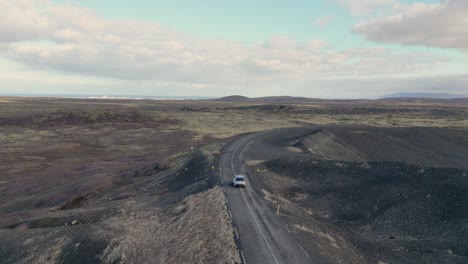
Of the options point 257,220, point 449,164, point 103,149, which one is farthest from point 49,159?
point 449,164

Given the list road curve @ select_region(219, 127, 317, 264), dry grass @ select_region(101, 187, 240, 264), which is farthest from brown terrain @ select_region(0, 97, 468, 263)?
road curve @ select_region(219, 127, 317, 264)

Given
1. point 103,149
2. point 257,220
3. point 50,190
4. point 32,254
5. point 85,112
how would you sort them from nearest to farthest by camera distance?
point 32,254
point 257,220
point 50,190
point 103,149
point 85,112

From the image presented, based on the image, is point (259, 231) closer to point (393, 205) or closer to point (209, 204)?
point (209, 204)

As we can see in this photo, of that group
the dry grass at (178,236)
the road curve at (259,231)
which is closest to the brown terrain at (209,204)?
the dry grass at (178,236)

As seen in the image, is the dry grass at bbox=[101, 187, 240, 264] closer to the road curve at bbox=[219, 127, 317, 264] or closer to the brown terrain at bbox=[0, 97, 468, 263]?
the brown terrain at bbox=[0, 97, 468, 263]

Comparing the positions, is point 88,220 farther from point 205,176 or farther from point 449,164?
point 449,164

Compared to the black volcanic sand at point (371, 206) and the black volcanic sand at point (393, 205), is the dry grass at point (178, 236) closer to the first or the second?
the black volcanic sand at point (371, 206)
